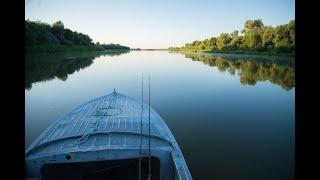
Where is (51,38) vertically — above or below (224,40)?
below

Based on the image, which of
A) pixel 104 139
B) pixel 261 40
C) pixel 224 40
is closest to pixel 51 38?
pixel 261 40

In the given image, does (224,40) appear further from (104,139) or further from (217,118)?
(104,139)

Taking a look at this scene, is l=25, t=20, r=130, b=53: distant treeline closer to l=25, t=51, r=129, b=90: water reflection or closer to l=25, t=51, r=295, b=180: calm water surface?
l=25, t=51, r=129, b=90: water reflection

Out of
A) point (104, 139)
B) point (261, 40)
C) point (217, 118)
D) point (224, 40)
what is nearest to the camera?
point (104, 139)

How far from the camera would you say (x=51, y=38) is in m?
49.0

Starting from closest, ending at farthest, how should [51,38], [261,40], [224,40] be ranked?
1. [51,38]
2. [261,40]
3. [224,40]

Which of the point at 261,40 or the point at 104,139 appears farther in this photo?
the point at 261,40

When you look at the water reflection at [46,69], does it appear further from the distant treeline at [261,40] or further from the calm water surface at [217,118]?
the distant treeline at [261,40]

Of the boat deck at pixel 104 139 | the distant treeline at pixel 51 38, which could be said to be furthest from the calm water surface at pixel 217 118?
the distant treeline at pixel 51 38

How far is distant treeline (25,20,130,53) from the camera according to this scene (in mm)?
39438

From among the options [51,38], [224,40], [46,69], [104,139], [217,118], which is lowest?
[217,118]
